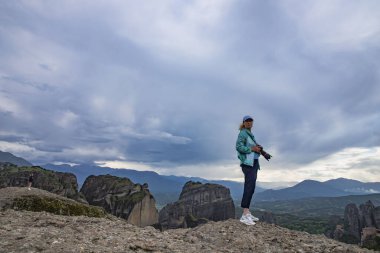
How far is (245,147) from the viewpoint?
17188 mm

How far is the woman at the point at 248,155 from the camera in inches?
681

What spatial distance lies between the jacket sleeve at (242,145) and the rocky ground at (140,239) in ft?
13.1

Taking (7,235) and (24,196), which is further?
(24,196)

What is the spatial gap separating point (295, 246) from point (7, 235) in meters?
11.9

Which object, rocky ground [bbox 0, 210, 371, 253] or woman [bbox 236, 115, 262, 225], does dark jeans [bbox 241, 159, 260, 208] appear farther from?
rocky ground [bbox 0, 210, 371, 253]

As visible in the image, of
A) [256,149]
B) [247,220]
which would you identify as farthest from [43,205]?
[256,149]

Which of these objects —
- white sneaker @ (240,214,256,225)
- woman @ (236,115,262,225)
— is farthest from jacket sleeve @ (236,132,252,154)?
white sneaker @ (240,214,256,225)

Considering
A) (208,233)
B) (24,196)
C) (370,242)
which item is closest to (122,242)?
(208,233)

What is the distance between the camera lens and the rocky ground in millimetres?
11547

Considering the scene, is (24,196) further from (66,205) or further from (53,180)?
(53,180)

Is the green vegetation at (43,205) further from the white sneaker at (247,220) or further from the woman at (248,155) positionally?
the woman at (248,155)

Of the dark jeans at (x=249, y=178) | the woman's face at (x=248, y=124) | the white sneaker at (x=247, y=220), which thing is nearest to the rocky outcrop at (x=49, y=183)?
the white sneaker at (x=247, y=220)

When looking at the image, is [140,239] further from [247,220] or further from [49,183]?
[49,183]

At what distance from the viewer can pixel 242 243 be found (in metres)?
14.7
